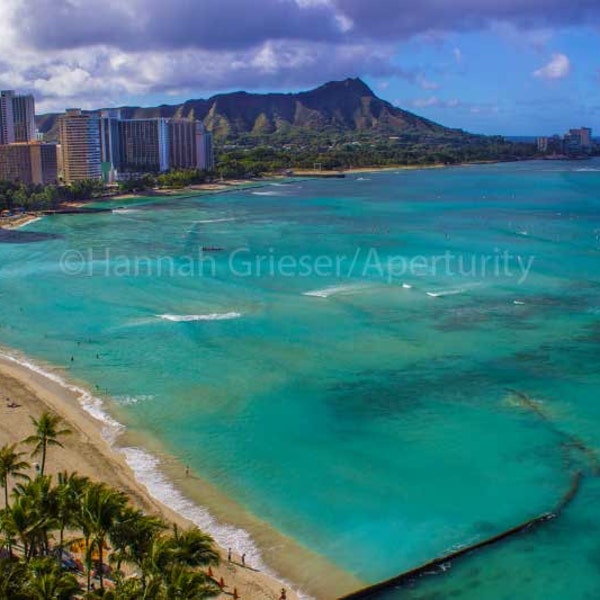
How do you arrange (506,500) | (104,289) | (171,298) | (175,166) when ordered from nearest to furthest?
(506,500) < (171,298) < (104,289) < (175,166)

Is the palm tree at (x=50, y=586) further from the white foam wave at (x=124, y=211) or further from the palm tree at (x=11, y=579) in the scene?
the white foam wave at (x=124, y=211)

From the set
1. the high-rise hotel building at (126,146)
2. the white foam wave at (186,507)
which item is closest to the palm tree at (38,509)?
the white foam wave at (186,507)

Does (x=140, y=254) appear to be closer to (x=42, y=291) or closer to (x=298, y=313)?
(x=42, y=291)

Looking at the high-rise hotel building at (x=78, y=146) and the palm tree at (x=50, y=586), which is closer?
the palm tree at (x=50, y=586)

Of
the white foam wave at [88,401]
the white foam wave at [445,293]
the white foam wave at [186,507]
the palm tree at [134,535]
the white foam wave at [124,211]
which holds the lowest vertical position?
the white foam wave at [186,507]

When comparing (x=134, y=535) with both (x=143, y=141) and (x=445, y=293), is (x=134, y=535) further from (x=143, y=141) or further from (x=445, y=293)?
(x=143, y=141)

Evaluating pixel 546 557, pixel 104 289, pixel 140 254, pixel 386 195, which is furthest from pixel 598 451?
pixel 386 195
